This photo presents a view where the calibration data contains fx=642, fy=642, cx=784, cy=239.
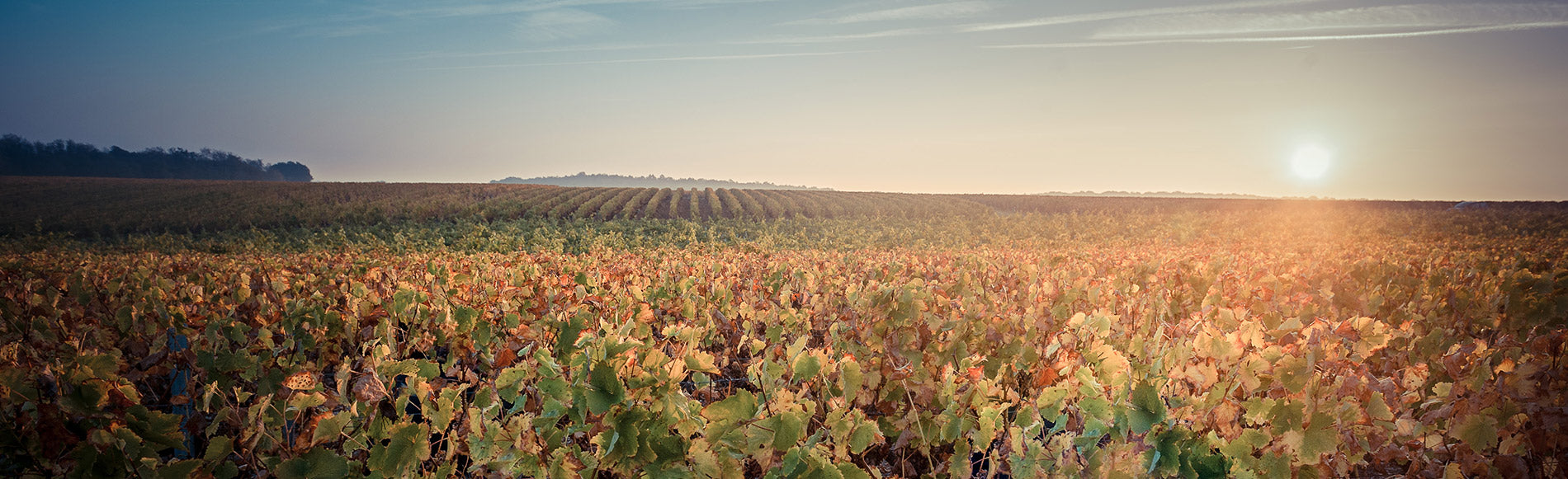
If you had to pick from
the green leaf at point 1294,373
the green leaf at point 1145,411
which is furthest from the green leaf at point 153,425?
the green leaf at point 1294,373

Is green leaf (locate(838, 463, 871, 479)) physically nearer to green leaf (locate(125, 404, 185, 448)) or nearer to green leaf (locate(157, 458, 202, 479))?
green leaf (locate(157, 458, 202, 479))

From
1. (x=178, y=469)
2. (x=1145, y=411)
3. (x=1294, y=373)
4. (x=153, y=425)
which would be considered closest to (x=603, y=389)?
(x=178, y=469)

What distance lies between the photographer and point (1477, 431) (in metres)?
2.53

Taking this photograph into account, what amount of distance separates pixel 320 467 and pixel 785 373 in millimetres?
1992

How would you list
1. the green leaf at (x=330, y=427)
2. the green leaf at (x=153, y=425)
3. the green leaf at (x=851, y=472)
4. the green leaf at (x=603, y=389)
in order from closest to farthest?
the green leaf at (x=851, y=472) < the green leaf at (x=603, y=389) < the green leaf at (x=153, y=425) < the green leaf at (x=330, y=427)

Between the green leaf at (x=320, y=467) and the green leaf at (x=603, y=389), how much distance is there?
3.52 ft

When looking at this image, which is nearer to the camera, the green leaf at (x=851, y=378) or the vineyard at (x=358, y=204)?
the green leaf at (x=851, y=378)

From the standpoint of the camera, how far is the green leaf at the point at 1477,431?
2477 mm

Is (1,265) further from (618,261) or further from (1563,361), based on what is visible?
(1563,361)

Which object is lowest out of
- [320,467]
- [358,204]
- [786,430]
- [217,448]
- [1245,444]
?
[358,204]

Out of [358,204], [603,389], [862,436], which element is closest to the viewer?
[603,389]

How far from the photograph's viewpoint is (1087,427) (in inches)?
89.7

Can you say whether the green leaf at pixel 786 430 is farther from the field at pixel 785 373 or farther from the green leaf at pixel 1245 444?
the green leaf at pixel 1245 444

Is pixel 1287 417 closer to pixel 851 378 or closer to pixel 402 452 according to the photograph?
pixel 851 378
